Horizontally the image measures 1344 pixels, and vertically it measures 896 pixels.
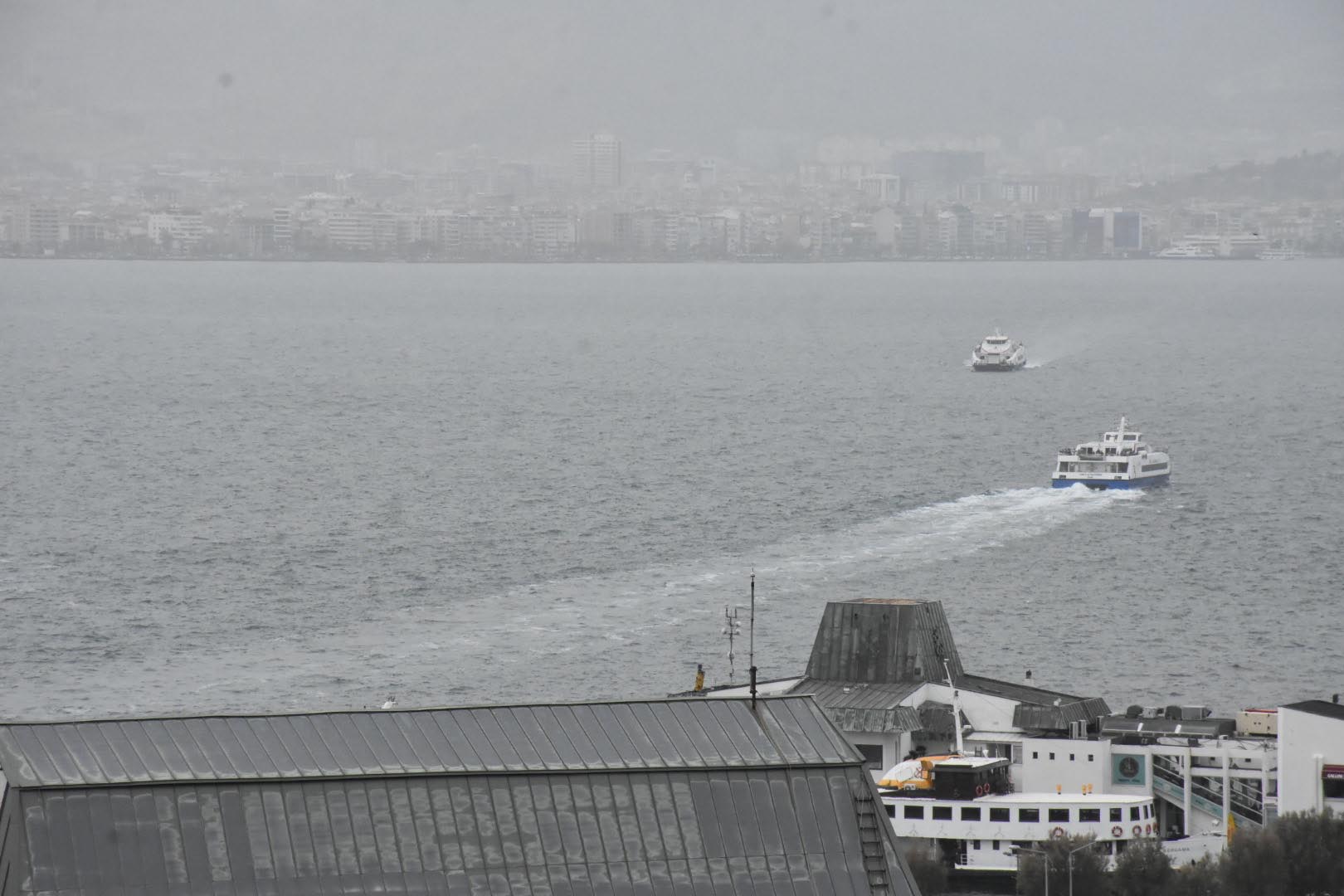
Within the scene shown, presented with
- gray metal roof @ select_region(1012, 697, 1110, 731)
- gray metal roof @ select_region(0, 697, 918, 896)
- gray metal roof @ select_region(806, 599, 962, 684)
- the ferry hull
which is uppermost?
gray metal roof @ select_region(0, 697, 918, 896)

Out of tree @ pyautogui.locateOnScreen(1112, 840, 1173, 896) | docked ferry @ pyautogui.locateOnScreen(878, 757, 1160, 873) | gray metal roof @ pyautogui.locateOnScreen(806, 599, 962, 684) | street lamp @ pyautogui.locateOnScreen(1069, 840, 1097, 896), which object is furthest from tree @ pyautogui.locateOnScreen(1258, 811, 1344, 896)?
gray metal roof @ pyautogui.locateOnScreen(806, 599, 962, 684)

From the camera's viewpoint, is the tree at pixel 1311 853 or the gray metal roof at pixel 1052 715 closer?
the tree at pixel 1311 853

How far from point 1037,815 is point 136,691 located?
3403 cm

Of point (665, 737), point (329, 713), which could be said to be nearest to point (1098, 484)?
point (665, 737)

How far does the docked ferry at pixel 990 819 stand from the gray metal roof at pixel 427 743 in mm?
30048

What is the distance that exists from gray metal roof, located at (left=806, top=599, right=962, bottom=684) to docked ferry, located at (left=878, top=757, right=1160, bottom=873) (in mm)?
7982

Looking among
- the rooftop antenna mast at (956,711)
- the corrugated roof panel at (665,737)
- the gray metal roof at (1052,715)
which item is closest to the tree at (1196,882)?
the rooftop antenna mast at (956,711)

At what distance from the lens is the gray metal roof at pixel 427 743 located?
3112 centimetres

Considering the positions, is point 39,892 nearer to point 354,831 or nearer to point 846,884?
point 354,831

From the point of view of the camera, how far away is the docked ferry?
2452 inches

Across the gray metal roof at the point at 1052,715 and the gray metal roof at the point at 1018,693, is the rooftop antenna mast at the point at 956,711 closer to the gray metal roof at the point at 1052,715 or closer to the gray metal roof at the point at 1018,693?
the gray metal roof at the point at 1018,693

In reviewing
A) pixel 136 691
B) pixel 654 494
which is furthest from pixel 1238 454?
pixel 136 691

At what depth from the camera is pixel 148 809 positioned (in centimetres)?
3044

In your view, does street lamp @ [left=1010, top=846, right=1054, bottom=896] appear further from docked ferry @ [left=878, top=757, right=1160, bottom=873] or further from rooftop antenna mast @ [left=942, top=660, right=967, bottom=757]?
rooftop antenna mast @ [left=942, top=660, right=967, bottom=757]
